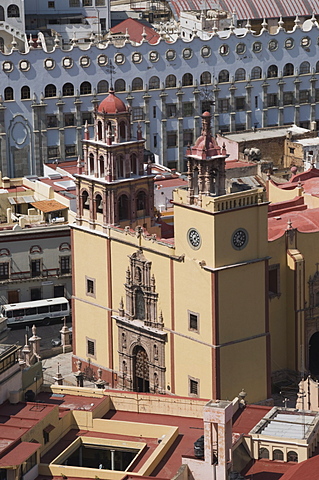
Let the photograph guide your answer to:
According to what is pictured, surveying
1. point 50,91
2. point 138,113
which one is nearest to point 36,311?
point 50,91

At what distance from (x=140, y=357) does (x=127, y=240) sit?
31.7 feet

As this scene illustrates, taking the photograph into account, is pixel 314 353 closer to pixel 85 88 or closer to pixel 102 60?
pixel 85 88

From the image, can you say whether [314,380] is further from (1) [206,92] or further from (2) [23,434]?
(1) [206,92]

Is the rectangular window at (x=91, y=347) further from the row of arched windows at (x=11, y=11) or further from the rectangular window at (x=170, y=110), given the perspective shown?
the row of arched windows at (x=11, y=11)

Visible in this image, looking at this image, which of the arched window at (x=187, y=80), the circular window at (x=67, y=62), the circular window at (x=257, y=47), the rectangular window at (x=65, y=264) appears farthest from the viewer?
the circular window at (x=257, y=47)

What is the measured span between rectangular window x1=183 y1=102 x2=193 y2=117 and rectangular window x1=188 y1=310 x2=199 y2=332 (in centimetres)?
7013

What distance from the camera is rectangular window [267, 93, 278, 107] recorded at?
618ft

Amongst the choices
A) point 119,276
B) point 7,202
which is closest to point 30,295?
point 7,202

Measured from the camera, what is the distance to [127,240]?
4722 inches

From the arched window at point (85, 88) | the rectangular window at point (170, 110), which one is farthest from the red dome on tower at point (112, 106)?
the rectangular window at point (170, 110)

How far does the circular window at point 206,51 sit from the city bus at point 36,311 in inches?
2054

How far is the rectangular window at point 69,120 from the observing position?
17538 cm

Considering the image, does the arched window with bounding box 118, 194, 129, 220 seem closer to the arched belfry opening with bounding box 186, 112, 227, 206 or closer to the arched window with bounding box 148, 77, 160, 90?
the arched belfry opening with bounding box 186, 112, 227, 206

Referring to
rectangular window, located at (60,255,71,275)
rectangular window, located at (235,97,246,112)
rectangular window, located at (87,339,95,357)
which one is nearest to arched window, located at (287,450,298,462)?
rectangular window, located at (87,339,95,357)
